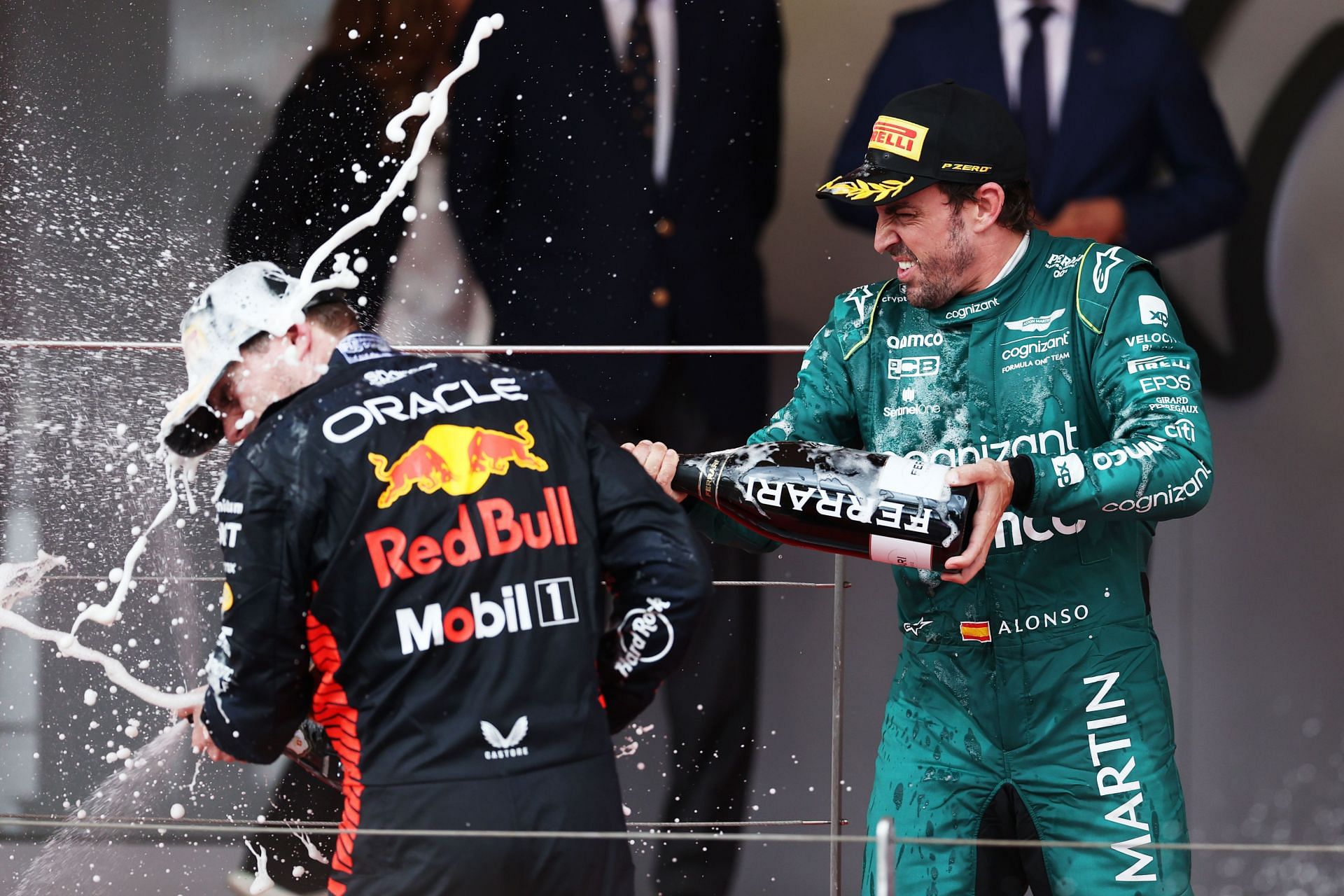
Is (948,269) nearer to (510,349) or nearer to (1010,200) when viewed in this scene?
(1010,200)

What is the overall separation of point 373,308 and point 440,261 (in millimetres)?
176

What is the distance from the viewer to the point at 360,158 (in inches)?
113

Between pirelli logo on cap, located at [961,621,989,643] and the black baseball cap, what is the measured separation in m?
0.49

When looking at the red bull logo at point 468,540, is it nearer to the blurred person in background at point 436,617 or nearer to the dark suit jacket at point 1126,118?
the blurred person in background at point 436,617

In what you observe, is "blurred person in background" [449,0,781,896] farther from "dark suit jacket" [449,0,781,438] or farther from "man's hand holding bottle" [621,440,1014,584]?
"man's hand holding bottle" [621,440,1014,584]

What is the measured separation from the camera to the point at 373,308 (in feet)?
9.45

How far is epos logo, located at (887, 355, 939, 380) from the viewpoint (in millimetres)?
1648

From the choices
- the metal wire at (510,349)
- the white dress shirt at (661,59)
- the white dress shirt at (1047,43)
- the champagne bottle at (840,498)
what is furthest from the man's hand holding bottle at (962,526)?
the white dress shirt at (1047,43)

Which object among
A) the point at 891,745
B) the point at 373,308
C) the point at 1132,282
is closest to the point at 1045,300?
the point at 1132,282

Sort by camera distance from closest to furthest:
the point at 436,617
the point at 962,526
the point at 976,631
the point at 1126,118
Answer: the point at 436,617
the point at 962,526
the point at 976,631
the point at 1126,118

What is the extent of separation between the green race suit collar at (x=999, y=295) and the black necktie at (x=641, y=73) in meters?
1.28

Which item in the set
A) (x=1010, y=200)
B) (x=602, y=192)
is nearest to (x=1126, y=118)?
(x=602, y=192)

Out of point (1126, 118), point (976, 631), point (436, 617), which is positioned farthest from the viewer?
point (1126, 118)

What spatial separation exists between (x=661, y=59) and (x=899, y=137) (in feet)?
4.11
